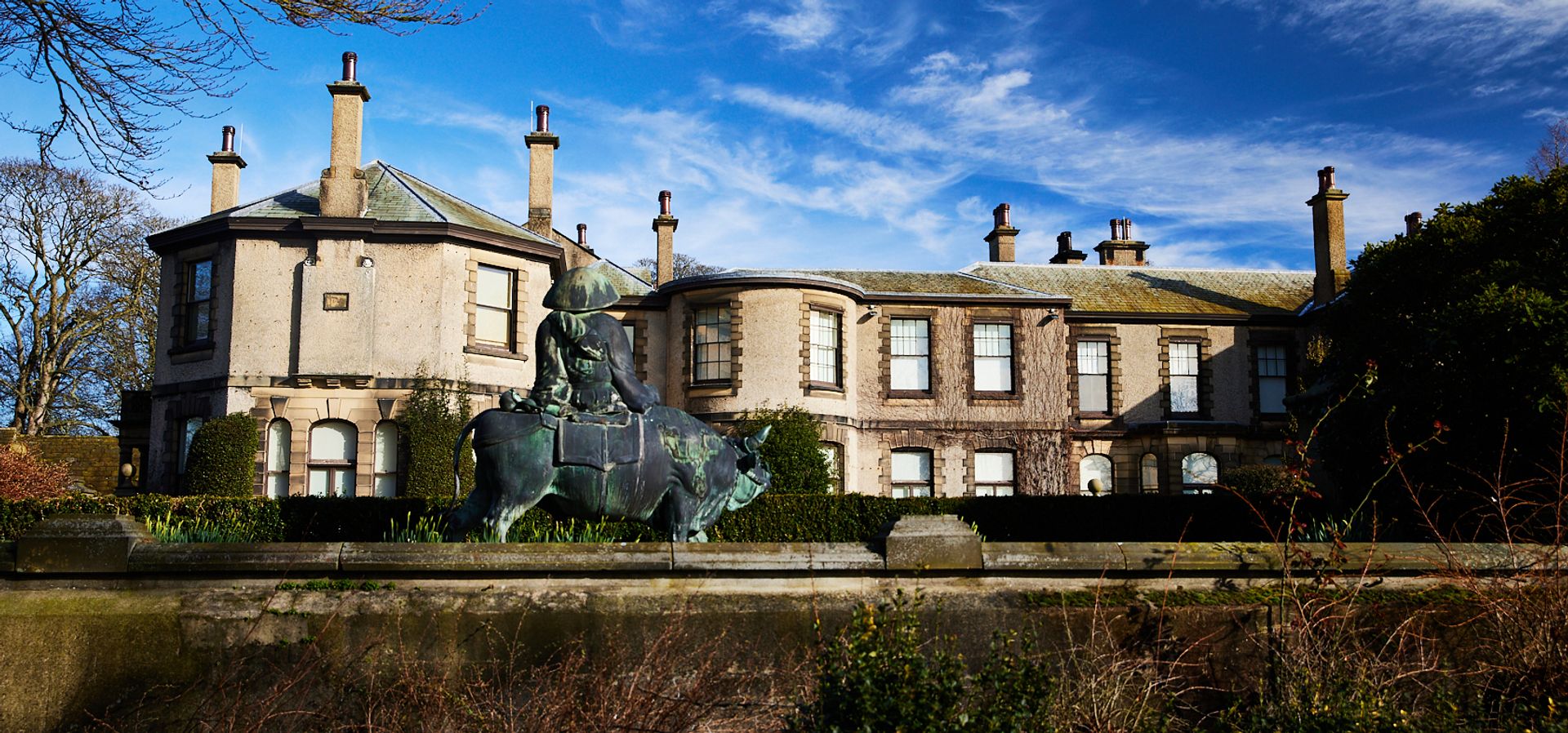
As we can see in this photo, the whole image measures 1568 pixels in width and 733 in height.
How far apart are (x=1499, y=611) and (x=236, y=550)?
6901mm

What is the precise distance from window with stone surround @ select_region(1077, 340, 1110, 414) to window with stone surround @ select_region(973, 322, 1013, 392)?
6.78 feet

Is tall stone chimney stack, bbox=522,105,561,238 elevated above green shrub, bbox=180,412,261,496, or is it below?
above

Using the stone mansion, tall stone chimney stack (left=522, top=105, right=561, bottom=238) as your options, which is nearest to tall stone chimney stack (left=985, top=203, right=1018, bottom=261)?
the stone mansion

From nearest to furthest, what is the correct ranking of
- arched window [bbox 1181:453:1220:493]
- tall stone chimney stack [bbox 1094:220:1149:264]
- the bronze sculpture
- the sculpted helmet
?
the bronze sculpture < the sculpted helmet < arched window [bbox 1181:453:1220:493] < tall stone chimney stack [bbox 1094:220:1149:264]

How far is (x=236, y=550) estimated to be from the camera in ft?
→ 20.7

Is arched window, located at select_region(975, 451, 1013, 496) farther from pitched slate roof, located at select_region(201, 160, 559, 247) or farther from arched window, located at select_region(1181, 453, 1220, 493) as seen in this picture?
pitched slate roof, located at select_region(201, 160, 559, 247)

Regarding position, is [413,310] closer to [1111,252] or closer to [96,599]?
[96,599]

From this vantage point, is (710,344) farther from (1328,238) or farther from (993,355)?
(1328,238)

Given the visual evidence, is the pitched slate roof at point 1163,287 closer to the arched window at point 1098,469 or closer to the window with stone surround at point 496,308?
the arched window at point 1098,469

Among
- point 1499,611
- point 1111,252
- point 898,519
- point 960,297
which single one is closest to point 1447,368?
point 1499,611

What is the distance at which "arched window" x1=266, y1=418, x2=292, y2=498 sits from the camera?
834 inches

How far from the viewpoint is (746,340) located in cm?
2491

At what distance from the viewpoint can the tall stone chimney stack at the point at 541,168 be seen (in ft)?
88.2

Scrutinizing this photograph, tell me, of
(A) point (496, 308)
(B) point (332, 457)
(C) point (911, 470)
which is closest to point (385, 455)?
(B) point (332, 457)
